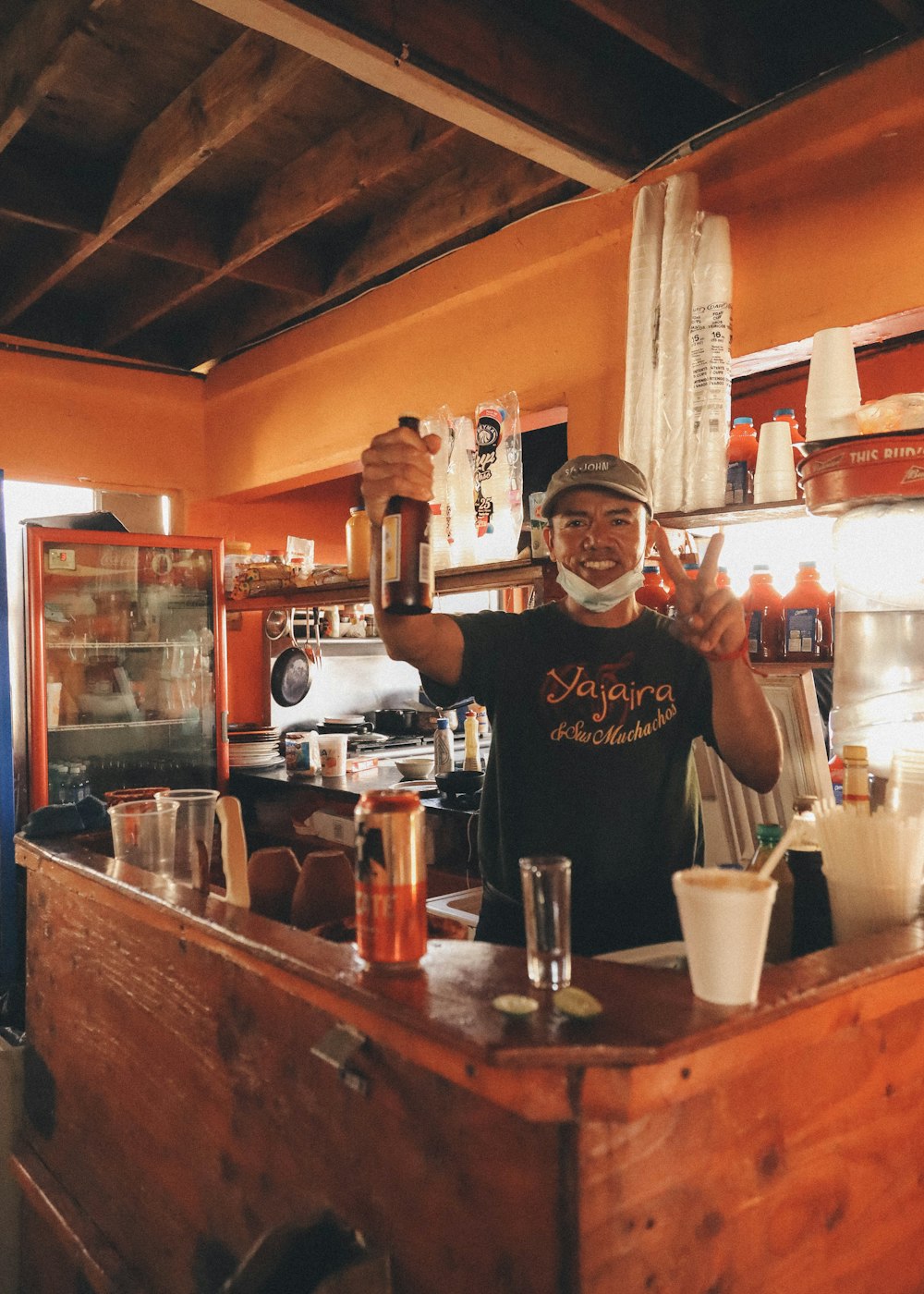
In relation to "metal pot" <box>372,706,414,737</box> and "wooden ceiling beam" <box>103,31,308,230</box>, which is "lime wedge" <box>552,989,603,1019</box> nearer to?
"wooden ceiling beam" <box>103,31,308,230</box>

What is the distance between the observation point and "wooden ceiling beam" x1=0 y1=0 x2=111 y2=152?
268 centimetres

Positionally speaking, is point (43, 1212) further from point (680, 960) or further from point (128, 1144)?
point (680, 960)

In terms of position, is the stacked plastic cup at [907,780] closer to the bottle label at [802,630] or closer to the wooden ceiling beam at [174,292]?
the bottle label at [802,630]

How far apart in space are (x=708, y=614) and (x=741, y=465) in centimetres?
123

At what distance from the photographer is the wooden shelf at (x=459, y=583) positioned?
3.10 m

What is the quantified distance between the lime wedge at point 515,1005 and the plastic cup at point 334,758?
327 centimetres

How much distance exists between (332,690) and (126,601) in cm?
142

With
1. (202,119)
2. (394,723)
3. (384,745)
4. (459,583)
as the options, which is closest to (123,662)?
(384,745)

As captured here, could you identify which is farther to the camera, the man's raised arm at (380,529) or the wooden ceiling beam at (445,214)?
the wooden ceiling beam at (445,214)

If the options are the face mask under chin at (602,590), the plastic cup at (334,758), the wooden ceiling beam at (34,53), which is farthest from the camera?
the plastic cup at (334,758)

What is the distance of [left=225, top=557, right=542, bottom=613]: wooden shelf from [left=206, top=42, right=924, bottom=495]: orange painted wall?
618 mm

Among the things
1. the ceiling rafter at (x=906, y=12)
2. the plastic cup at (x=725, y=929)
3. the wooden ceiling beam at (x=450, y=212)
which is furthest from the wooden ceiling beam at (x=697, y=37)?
the plastic cup at (x=725, y=929)

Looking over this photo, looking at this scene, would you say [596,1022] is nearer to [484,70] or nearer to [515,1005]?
[515,1005]

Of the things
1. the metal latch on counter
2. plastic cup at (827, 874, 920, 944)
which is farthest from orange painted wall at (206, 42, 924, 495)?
the metal latch on counter
